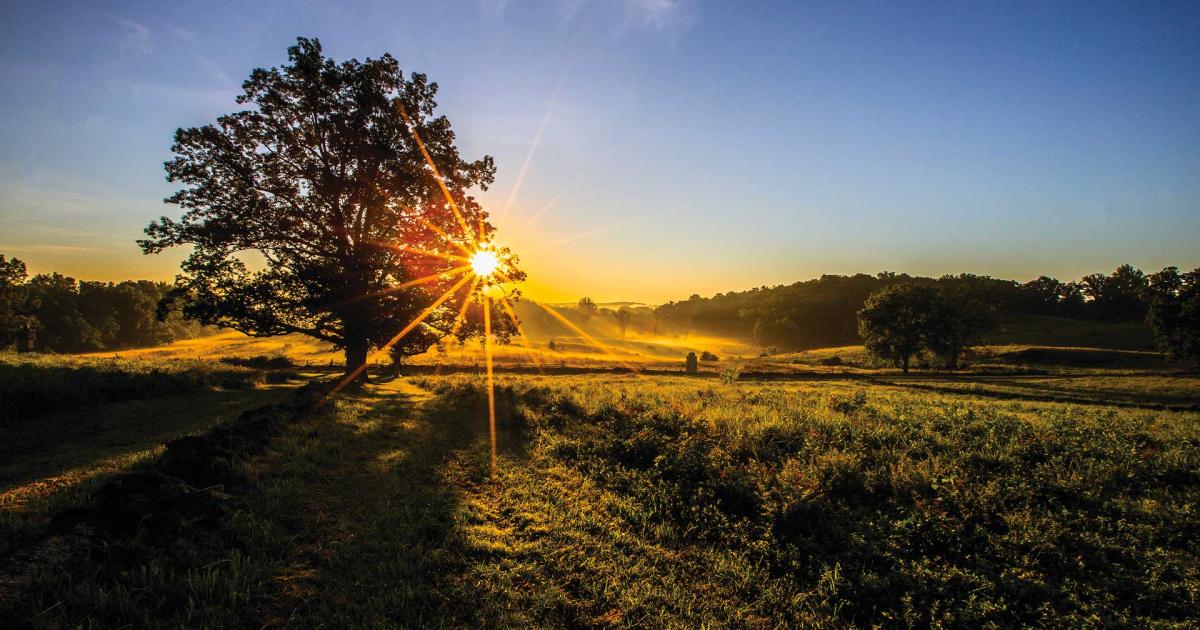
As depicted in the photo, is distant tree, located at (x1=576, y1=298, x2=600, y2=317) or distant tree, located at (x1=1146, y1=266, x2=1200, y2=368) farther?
distant tree, located at (x1=576, y1=298, x2=600, y2=317)

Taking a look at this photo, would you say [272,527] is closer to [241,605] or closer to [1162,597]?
[241,605]

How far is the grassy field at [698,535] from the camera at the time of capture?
4.64 m

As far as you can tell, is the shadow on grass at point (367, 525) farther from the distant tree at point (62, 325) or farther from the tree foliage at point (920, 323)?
the distant tree at point (62, 325)

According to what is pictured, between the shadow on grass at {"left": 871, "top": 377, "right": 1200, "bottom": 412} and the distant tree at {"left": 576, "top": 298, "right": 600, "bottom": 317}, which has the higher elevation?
the distant tree at {"left": 576, "top": 298, "right": 600, "bottom": 317}

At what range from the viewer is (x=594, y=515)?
743cm

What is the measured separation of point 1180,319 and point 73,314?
16109 cm

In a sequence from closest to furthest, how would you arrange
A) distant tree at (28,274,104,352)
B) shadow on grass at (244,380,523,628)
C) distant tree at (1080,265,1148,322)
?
shadow on grass at (244,380,523,628), distant tree at (28,274,104,352), distant tree at (1080,265,1148,322)

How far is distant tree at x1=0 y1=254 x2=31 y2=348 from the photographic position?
6053 centimetres

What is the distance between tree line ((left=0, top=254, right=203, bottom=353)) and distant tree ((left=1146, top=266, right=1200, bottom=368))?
126 m

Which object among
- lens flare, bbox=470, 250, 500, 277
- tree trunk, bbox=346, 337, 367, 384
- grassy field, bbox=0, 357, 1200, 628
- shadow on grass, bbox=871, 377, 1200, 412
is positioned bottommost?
shadow on grass, bbox=871, 377, 1200, 412

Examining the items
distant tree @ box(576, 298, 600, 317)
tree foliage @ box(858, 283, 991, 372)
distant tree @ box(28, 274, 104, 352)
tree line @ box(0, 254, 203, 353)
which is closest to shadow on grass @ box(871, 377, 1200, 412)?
tree foliage @ box(858, 283, 991, 372)

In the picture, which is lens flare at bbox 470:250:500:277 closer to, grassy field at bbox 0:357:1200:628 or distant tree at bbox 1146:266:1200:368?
grassy field at bbox 0:357:1200:628

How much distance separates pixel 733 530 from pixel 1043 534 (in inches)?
160

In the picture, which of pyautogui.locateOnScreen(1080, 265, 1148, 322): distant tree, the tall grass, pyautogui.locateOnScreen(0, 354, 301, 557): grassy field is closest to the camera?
the tall grass
